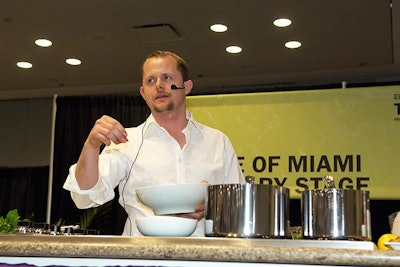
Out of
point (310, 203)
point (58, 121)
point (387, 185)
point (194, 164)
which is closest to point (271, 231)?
point (310, 203)

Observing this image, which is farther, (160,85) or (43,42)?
(43,42)

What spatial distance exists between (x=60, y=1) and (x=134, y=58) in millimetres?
1268

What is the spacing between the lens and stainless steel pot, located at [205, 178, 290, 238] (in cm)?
138

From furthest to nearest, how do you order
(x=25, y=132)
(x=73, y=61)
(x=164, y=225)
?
1. (x=25, y=132)
2. (x=73, y=61)
3. (x=164, y=225)

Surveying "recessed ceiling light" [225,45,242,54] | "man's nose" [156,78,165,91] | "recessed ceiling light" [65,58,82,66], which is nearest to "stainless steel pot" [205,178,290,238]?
"man's nose" [156,78,165,91]

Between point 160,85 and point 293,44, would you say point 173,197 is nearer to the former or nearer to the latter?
point 160,85

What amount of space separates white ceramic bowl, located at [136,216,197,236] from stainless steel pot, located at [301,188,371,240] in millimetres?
306

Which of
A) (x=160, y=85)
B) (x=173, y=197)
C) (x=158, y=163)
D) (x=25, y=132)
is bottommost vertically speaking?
(x=173, y=197)

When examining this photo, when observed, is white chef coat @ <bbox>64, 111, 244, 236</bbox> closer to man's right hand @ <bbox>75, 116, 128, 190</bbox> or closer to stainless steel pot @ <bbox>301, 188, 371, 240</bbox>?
man's right hand @ <bbox>75, 116, 128, 190</bbox>

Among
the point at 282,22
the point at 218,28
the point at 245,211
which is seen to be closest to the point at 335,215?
the point at 245,211

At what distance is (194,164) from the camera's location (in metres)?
2.22

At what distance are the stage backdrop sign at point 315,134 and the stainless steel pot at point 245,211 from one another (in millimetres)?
2249

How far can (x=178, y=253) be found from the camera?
103 cm

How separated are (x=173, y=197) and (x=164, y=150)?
64 cm
